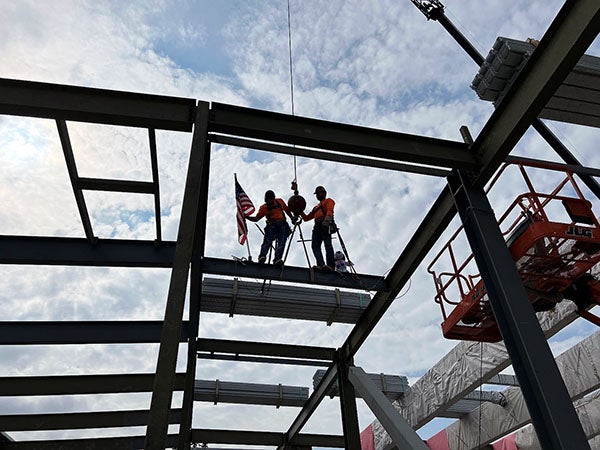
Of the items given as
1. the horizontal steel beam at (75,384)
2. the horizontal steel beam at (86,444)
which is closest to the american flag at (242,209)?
the horizontal steel beam at (75,384)

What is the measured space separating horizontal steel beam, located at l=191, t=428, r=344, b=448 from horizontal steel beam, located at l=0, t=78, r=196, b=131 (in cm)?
1184

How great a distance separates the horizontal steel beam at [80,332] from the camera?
10.3m

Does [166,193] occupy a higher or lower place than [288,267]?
higher

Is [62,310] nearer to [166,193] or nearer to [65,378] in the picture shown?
[65,378]

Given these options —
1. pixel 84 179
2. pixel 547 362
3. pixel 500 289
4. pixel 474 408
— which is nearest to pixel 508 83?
pixel 500 289

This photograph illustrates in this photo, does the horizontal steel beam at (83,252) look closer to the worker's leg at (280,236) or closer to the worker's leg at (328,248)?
the worker's leg at (280,236)

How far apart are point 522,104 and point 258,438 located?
13.4 meters

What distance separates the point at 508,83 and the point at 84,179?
22.6ft

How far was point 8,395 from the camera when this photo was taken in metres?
11.6

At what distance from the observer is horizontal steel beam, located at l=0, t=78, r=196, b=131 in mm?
6133

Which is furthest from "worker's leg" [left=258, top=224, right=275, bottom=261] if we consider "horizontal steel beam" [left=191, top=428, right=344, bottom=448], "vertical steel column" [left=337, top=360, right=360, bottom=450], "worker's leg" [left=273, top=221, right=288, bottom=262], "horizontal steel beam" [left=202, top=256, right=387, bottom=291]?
"horizontal steel beam" [left=191, top=428, right=344, bottom=448]

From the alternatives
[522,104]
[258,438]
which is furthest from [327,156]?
[258,438]

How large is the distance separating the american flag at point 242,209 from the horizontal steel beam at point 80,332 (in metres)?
3.45

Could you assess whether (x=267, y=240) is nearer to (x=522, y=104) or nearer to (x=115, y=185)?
(x=115, y=185)
